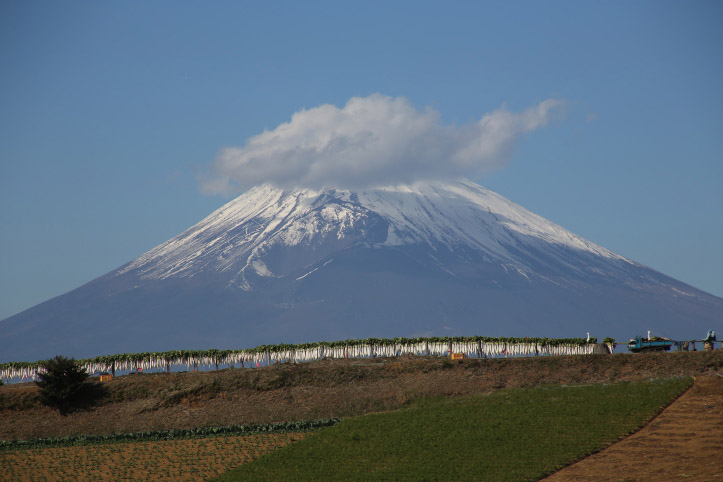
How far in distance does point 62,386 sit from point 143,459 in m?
24.6

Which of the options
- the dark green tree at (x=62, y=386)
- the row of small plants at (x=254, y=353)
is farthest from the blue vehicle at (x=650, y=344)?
the dark green tree at (x=62, y=386)

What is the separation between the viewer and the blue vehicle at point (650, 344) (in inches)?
3219

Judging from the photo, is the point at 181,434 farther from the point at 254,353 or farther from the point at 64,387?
the point at 254,353

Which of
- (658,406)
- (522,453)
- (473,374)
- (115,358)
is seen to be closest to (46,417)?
(115,358)

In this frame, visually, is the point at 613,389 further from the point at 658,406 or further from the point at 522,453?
the point at 522,453

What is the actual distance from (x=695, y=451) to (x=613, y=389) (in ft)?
54.0

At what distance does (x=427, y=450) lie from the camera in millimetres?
54969

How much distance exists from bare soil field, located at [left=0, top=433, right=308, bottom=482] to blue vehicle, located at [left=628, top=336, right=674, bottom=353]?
38068mm

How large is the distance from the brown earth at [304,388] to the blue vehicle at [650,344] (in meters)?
6.84

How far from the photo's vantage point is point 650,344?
82125 millimetres

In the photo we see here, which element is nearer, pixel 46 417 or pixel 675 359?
pixel 675 359

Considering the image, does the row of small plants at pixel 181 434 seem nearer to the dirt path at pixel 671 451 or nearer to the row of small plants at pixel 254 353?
the row of small plants at pixel 254 353

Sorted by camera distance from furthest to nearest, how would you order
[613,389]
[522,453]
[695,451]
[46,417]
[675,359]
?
[46,417] → [675,359] → [613,389] → [522,453] → [695,451]

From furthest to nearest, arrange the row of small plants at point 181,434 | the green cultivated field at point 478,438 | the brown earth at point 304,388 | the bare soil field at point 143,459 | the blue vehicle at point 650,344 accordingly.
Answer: the blue vehicle at point 650,344
the brown earth at point 304,388
the row of small plants at point 181,434
the bare soil field at point 143,459
the green cultivated field at point 478,438
